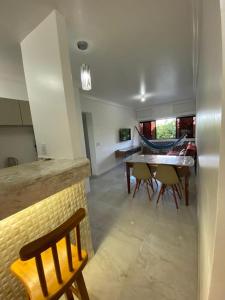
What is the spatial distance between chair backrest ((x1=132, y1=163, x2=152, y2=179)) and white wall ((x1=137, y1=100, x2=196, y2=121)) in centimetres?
397

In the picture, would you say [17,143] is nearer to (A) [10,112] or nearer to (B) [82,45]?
(A) [10,112]

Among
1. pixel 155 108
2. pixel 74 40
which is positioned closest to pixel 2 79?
pixel 74 40

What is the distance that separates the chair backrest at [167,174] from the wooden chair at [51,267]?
1.76 metres

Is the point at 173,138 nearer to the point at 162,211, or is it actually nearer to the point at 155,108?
the point at 155,108

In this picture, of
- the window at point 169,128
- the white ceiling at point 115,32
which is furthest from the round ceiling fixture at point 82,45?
the window at point 169,128

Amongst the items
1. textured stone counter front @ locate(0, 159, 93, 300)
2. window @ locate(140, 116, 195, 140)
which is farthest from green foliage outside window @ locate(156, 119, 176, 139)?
textured stone counter front @ locate(0, 159, 93, 300)

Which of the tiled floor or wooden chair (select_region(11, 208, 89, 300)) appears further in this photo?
the tiled floor

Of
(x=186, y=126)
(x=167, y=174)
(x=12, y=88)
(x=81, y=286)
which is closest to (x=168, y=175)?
(x=167, y=174)

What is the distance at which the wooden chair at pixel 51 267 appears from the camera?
1.94 ft

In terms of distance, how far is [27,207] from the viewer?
82cm

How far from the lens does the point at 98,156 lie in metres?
4.18

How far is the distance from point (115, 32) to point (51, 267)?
207 centimetres

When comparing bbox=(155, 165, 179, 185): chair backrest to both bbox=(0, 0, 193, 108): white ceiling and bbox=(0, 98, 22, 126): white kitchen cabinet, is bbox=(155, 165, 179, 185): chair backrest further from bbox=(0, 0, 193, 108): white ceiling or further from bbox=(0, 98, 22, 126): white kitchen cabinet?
bbox=(0, 98, 22, 126): white kitchen cabinet

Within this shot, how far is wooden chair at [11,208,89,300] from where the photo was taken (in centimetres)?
59
